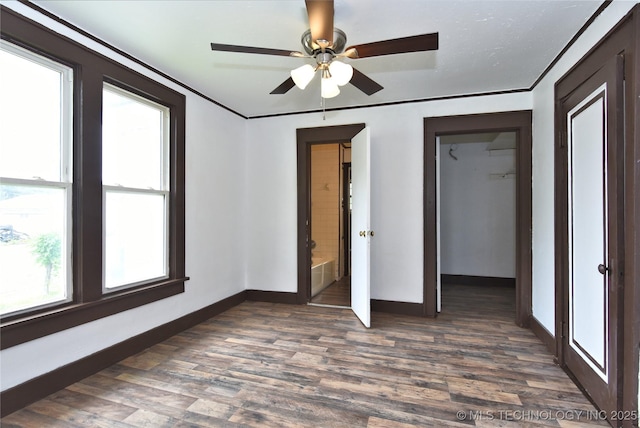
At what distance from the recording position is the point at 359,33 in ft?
7.31

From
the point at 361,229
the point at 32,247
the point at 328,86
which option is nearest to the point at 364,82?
the point at 328,86

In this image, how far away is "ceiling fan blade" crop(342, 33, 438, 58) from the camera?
166 centimetres

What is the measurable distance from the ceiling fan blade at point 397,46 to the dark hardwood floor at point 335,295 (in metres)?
3.08

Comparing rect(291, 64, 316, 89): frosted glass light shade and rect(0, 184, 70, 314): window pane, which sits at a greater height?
rect(291, 64, 316, 89): frosted glass light shade

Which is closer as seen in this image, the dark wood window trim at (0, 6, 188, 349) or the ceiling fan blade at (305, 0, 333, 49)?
the ceiling fan blade at (305, 0, 333, 49)

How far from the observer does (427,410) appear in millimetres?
1877

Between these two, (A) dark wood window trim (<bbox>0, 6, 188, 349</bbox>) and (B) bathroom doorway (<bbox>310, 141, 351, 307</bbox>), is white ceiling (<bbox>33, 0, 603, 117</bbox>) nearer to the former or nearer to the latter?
(A) dark wood window trim (<bbox>0, 6, 188, 349</bbox>)

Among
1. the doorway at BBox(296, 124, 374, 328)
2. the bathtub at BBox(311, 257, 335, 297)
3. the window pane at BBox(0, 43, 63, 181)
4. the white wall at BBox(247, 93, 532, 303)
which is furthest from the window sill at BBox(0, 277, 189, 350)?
the bathtub at BBox(311, 257, 335, 297)

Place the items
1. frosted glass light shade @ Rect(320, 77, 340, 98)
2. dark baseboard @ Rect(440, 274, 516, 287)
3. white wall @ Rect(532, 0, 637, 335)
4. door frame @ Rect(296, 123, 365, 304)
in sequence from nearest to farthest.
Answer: frosted glass light shade @ Rect(320, 77, 340, 98) → white wall @ Rect(532, 0, 637, 335) → door frame @ Rect(296, 123, 365, 304) → dark baseboard @ Rect(440, 274, 516, 287)

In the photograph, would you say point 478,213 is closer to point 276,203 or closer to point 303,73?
point 276,203

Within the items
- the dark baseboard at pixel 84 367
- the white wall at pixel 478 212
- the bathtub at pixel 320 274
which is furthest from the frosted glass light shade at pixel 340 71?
the white wall at pixel 478 212

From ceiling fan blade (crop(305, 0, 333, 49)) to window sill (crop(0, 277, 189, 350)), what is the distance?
7.91ft

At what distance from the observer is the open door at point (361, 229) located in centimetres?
327

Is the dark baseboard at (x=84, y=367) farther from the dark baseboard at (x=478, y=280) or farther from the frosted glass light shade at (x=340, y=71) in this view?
the dark baseboard at (x=478, y=280)
